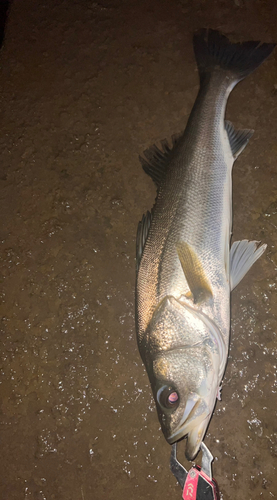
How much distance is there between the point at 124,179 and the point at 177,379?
1440mm

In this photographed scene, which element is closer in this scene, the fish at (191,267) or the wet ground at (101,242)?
the fish at (191,267)

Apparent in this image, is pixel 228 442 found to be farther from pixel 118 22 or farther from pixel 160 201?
pixel 118 22

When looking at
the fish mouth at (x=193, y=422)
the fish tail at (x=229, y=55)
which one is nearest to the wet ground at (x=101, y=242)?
the fish tail at (x=229, y=55)

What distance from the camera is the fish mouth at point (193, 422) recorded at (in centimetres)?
164

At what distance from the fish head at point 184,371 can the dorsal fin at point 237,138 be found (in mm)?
1072

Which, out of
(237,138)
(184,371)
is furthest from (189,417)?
(237,138)

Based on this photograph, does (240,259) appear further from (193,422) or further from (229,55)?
(229,55)

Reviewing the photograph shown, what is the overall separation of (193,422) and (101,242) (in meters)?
1.30

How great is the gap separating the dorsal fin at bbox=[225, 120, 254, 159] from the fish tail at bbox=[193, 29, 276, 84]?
355 millimetres

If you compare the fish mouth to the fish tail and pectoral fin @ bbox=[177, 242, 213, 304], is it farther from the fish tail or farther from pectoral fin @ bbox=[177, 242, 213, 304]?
the fish tail

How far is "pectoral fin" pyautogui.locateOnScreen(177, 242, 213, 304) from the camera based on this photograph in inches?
69.3

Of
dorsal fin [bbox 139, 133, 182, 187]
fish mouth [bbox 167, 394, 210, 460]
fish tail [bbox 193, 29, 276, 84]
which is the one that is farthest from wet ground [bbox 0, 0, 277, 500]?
fish mouth [bbox 167, 394, 210, 460]

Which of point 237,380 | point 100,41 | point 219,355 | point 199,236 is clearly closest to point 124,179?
point 199,236

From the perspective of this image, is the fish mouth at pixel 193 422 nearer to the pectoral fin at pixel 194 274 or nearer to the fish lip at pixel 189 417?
the fish lip at pixel 189 417
